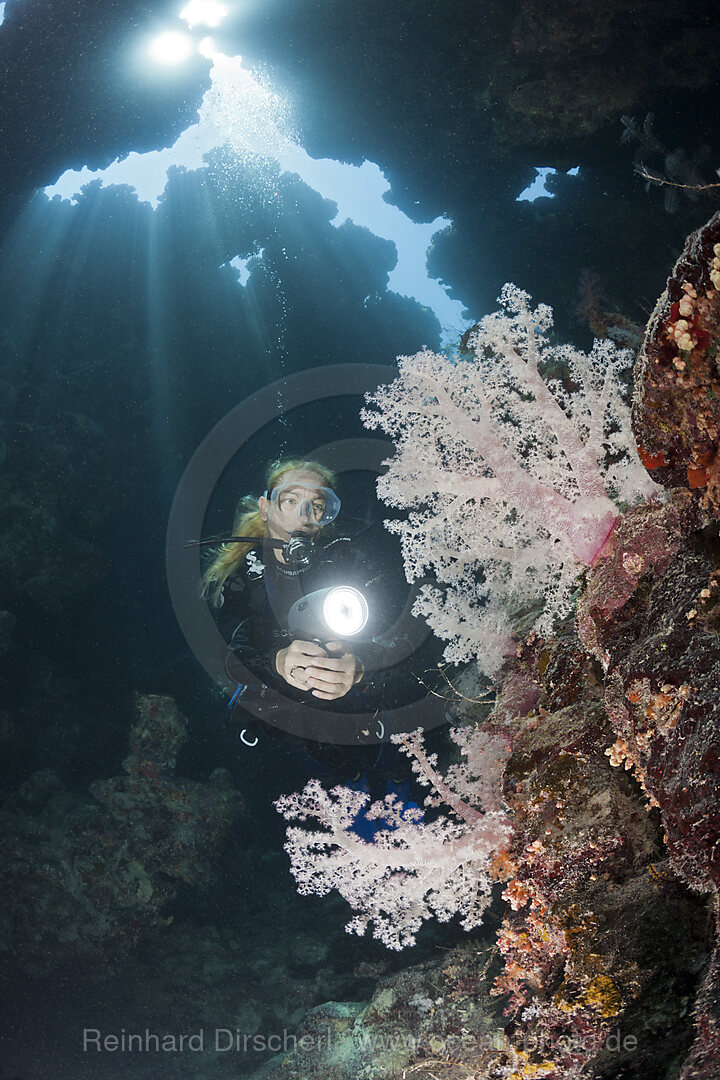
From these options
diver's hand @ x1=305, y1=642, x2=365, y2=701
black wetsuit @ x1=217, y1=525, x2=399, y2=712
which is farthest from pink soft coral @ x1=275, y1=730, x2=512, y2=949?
black wetsuit @ x1=217, y1=525, x2=399, y2=712

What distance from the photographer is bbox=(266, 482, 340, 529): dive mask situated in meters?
4.23

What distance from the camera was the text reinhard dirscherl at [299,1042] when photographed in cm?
162

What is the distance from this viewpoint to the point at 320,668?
9.00ft

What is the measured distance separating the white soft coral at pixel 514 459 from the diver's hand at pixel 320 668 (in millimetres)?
582

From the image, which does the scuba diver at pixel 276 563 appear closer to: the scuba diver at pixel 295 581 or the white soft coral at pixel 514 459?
the scuba diver at pixel 295 581

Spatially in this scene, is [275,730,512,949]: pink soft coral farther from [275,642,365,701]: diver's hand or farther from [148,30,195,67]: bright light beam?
[148,30,195,67]: bright light beam

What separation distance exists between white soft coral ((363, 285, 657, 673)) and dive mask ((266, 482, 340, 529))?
1.60 m

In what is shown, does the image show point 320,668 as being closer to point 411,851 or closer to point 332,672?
point 332,672

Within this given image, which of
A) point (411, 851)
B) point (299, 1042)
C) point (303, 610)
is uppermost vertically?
point (303, 610)

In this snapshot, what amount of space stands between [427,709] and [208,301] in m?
13.5

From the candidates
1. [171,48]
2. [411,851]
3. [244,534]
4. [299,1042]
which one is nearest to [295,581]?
[244,534]

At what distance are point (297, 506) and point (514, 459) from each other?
7.37 ft

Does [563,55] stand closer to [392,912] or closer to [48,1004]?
[392,912]

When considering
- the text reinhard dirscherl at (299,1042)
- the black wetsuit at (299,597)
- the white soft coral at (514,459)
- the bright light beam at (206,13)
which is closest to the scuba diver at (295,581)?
the black wetsuit at (299,597)
